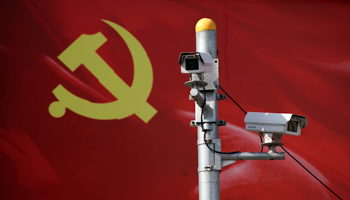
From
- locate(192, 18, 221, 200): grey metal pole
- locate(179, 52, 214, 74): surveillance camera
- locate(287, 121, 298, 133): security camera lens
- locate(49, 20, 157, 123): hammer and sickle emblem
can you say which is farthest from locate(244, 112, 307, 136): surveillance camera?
locate(49, 20, 157, 123): hammer and sickle emblem

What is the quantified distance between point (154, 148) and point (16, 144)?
2224mm

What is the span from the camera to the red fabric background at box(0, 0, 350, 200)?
9.52 meters

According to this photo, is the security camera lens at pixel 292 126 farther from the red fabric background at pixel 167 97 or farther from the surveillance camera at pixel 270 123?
the red fabric background at pixel 167 97

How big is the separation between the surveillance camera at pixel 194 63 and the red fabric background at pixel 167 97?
3916mm

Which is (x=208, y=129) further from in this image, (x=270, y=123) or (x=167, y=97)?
(x=167, y=97)

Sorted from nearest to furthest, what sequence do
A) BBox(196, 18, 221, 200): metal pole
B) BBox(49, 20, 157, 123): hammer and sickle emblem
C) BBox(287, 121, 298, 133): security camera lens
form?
BBox(196, 18, 221, 200): metal pole
BBox(287, 121, 298, 133): security camera lens
BBox(49, 20, 157, 123): hammer and sickle emblem

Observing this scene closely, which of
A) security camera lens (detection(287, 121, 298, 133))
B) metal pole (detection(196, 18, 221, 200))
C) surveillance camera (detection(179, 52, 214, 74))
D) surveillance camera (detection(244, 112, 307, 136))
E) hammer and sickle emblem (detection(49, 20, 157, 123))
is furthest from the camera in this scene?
hammer and sickle emblem (detection(49, 20, 157, 123))

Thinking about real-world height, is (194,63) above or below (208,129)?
above

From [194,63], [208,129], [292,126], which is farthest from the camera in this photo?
[292,126]

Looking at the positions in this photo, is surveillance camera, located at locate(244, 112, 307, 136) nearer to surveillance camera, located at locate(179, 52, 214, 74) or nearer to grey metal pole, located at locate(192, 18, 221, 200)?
grey metal pole, located at locate(192, 18, 221, 200)

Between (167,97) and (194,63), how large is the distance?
405cm

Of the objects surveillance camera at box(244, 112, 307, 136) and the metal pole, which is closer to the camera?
the metal pole

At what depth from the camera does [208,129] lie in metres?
6.39

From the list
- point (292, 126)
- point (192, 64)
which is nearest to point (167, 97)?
point (292, 126)
